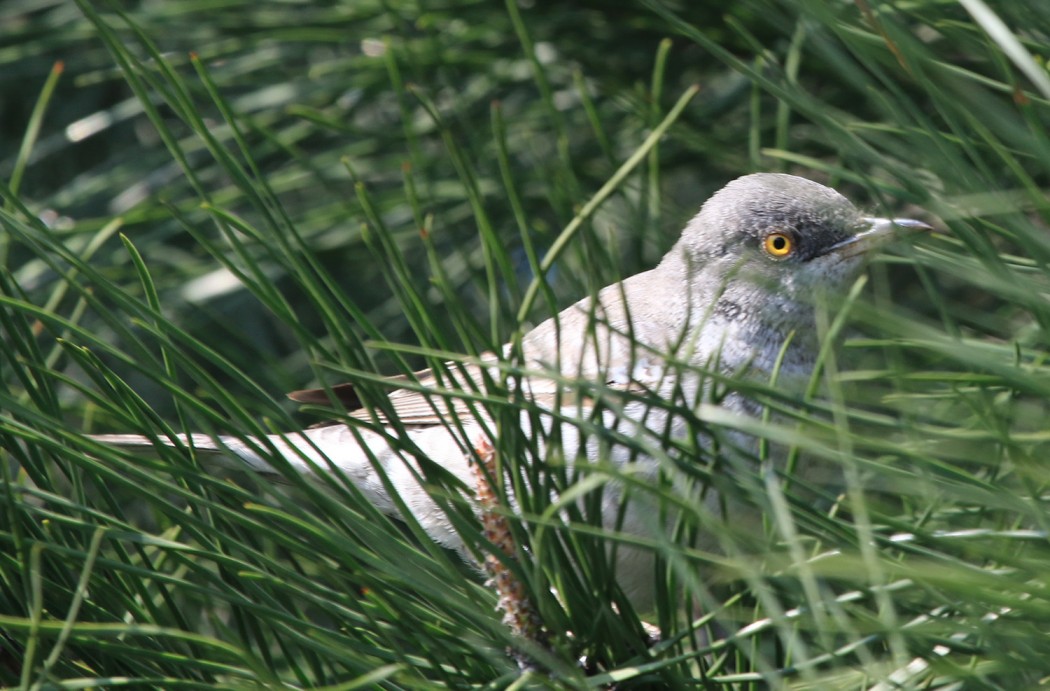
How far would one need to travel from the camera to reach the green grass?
120 centimetres

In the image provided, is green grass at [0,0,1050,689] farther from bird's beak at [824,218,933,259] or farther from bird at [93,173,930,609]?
bird's beak at [824,218,933,259]

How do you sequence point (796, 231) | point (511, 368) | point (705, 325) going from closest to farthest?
point (511, 368)
point (705, 325)
point (796, 231)

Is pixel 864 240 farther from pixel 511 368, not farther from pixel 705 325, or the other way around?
pixel 511 368

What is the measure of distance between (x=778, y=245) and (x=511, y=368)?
2085 mm

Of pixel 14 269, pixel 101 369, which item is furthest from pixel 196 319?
pixel 101 369

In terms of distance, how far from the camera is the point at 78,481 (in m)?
1.68

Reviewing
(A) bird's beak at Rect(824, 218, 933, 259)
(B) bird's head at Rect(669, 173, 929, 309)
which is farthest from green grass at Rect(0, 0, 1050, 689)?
(A) bird's beak at Rect(824, 218, 933, 259)

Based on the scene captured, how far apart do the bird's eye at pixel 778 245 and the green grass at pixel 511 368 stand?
246mm

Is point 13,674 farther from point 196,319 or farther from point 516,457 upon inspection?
point 196,319

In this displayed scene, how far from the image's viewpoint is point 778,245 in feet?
10.5

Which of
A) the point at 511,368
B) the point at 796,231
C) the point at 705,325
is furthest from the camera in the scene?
the point at 796,231

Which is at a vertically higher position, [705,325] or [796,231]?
[796,231]

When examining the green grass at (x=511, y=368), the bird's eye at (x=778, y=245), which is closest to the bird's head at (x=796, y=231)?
the bird's eye at (x=778, y=245)

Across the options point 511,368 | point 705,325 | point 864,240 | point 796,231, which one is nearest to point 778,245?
point 796,231
